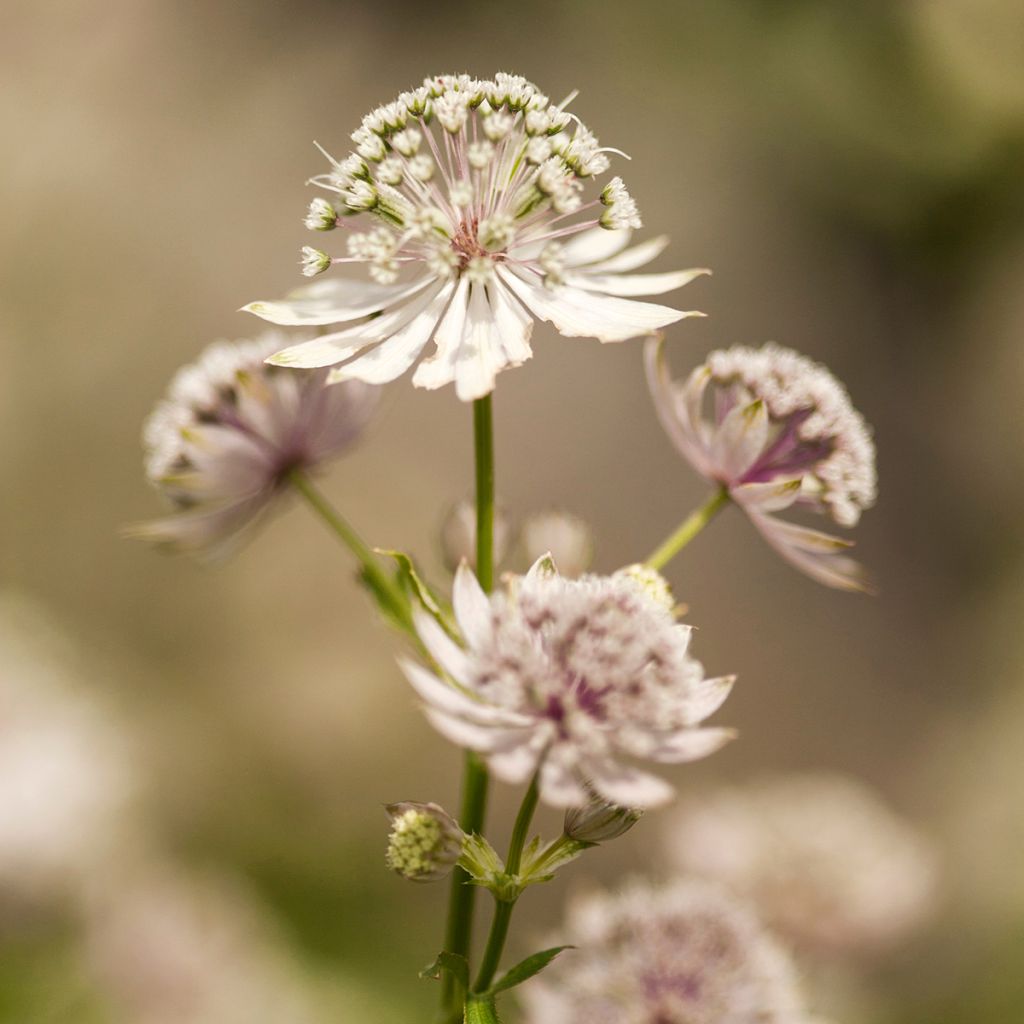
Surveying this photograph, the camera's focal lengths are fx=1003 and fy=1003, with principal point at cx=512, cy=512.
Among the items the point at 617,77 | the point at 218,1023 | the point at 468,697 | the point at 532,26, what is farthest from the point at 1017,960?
the point at 532,26

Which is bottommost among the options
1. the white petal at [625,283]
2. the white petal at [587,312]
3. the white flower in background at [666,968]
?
the white flower in background at [666,968]

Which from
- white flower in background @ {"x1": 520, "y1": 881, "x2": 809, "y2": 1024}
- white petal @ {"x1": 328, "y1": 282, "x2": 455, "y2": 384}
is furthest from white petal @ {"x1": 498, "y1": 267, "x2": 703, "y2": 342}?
white flower in background @ {"x1": 520, "y1": 881, "x2": 809, "y2": 1024}

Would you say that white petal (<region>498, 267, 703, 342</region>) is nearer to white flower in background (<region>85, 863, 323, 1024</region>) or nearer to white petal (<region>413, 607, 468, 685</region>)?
white petal (<region>413, 607, 468, 685</region>)

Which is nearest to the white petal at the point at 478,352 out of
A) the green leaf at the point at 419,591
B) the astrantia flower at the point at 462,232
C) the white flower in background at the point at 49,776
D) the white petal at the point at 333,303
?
the astrantia flower at the point at 462,232

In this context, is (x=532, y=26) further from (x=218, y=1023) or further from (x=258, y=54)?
(x=218, y=1023)

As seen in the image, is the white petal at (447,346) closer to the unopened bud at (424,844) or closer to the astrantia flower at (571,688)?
the astrantia flower at (571,688)

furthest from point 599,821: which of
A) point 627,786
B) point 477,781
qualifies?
point 477,781

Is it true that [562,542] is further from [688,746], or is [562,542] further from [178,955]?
[178,955]
